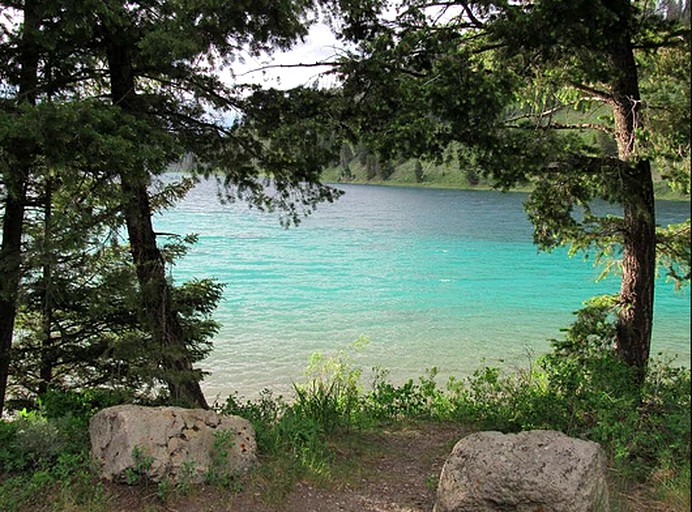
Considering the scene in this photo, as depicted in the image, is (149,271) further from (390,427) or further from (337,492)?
(390,427)

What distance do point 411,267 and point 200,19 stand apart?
2712 cm

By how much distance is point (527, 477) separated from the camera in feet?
13.6

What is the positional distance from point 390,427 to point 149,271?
3427mm

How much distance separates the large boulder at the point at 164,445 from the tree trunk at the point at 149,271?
116 cm

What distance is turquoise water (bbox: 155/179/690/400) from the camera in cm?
1628

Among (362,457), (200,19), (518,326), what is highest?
(200,19)

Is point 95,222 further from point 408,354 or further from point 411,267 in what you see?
point 411,267

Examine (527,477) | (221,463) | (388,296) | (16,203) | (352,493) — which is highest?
(16,203)

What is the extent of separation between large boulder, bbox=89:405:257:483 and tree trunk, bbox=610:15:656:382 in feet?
15.3

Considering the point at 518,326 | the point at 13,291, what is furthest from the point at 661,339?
the point at 13,291

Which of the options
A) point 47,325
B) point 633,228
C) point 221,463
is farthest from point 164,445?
point 633,228

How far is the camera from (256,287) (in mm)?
26094

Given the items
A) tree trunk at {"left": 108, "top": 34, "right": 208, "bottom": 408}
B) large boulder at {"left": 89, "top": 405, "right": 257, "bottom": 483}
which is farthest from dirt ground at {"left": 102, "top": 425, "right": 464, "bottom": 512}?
tree trunk at {"left": 108, "top": 34, "right": 208, "bottom": 408}

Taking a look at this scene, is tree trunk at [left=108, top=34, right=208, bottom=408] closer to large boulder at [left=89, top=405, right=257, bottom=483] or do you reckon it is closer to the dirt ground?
large boulder at [left=89, top=405, right=257, bottom=483]
